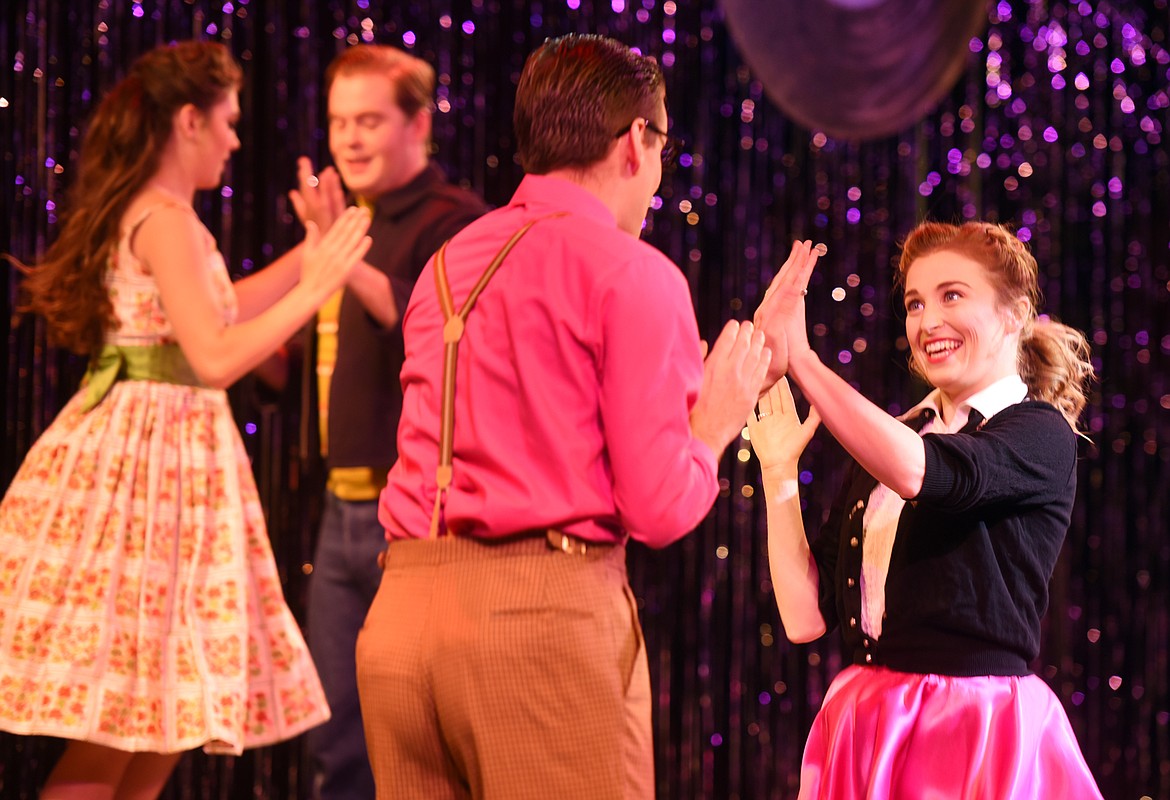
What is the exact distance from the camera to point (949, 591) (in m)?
1.90

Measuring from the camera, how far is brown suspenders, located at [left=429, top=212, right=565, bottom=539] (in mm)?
1528

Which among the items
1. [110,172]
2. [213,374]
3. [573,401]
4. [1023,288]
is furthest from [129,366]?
[1023,288]

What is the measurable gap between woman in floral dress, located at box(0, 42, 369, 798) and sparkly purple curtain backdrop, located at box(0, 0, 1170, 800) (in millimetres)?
851

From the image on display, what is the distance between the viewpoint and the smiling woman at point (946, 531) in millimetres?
1809

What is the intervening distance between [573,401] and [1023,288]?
885 mm

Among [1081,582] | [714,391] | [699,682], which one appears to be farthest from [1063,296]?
[714,391]

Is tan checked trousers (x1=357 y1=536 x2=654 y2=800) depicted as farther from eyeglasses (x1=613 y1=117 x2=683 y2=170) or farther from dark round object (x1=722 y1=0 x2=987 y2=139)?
dark round object (x1=722 y1=0 x2=987 y2=139)

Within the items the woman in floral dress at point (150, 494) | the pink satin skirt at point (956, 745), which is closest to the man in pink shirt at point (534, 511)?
the pink satin skirt at point (956, 745)

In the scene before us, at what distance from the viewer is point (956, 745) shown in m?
1.88

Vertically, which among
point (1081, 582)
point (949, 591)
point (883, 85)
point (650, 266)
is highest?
point (883, 85)

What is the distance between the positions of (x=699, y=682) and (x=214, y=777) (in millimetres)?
1405

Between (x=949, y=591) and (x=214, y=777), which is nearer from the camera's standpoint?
(x=949, y=591)

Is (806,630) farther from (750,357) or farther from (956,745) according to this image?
(750,357)

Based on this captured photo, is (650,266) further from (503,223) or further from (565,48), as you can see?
(565,48)
